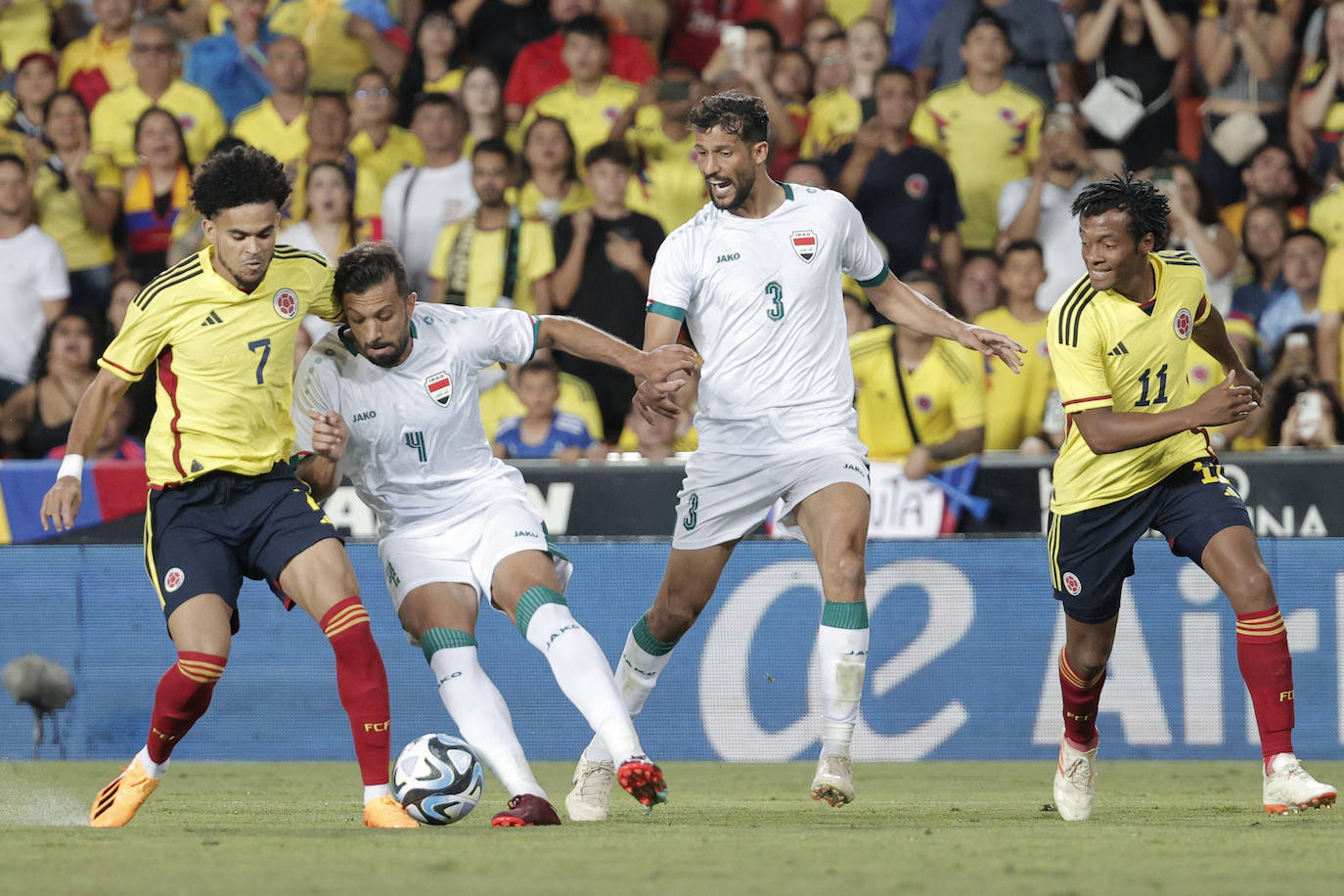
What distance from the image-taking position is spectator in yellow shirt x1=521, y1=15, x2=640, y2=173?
38.8 feet

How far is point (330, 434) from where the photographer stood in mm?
6086

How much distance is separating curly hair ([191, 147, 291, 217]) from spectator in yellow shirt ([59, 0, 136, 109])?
6945 millimetres

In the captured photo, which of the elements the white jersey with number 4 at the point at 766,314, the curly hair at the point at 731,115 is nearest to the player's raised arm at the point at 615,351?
the white jersey with number 4 at the point at 766,314

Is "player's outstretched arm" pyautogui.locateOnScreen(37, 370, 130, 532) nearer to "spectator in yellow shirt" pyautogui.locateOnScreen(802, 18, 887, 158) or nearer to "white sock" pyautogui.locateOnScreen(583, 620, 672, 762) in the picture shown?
"white sock" pyautogui.locateOnScreen(583, 620, 672, 762)


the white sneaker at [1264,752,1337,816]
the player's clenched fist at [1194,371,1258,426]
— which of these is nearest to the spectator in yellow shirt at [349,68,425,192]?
the player's clenched fist at [1194,371,1258,426]

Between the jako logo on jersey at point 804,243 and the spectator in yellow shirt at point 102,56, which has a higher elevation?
the spectator in yellow shirt at point 102,56

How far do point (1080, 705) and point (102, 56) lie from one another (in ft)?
30.1

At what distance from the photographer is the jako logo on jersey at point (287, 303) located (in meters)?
6.22

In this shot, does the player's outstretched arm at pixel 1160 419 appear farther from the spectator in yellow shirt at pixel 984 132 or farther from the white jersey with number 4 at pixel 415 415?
the spectator in yellow shirt at pixel 984 132

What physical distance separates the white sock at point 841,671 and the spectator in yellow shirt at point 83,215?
6.86 m

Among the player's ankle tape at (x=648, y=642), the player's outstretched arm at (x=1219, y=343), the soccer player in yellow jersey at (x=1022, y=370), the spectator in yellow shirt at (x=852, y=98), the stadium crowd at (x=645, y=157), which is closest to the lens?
the player's outstretched arm at (x=1219, y=343)

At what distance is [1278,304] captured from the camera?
422 inches

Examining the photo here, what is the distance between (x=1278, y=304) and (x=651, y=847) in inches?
279

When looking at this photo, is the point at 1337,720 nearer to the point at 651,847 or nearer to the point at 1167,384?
the point at 1167,384
